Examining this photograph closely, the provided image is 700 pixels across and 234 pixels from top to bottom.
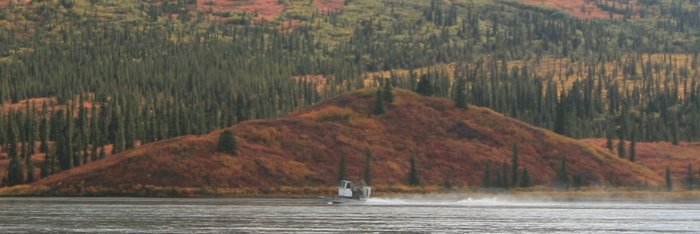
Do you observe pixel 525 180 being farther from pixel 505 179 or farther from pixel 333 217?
pixel 333 217

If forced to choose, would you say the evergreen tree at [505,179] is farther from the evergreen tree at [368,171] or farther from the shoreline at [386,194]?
the evergreen tree at [368,171]

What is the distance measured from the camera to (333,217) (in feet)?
401

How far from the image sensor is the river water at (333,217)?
10094cm

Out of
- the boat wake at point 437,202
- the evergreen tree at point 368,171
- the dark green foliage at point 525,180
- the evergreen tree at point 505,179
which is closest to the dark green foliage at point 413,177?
the evergreen tree at point 368,171

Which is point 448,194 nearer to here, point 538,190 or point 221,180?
point 538,190

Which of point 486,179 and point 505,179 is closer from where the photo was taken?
point 505,179

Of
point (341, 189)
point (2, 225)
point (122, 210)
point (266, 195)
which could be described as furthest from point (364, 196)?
point (2, 225)

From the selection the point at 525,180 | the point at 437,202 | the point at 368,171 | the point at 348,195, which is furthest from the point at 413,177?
the point at 348,195

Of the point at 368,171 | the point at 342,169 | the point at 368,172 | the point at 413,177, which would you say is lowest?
the point at 413,177

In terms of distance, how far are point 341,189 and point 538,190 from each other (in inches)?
1938

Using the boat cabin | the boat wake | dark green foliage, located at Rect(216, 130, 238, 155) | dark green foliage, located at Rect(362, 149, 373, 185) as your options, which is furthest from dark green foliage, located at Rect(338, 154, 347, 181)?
the boat cabin

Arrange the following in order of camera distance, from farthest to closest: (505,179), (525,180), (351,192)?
(525,180) < (505,179) < (351,192)

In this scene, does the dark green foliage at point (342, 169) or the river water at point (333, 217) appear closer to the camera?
the river water at point (333, 217)

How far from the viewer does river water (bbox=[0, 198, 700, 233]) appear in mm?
100938
